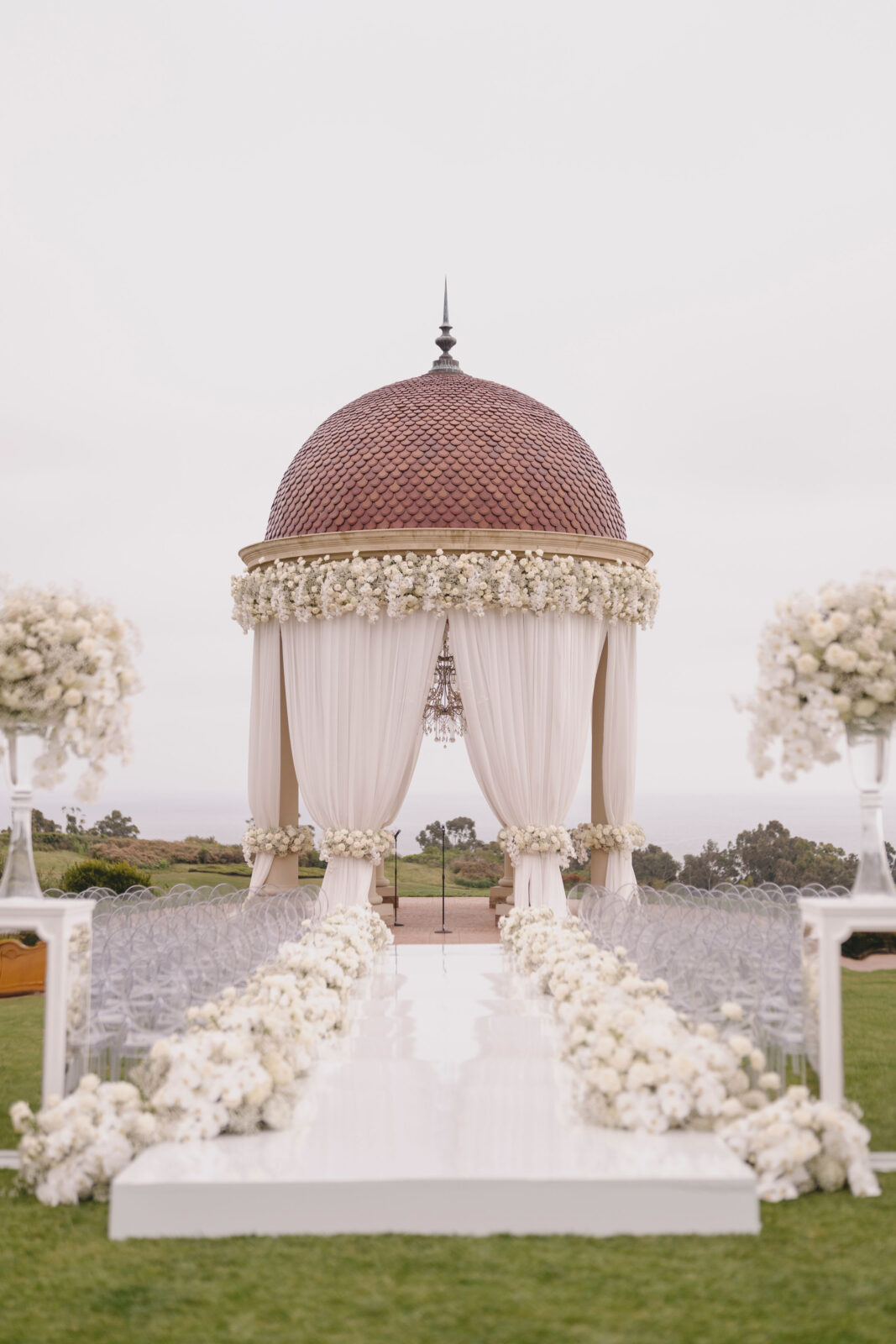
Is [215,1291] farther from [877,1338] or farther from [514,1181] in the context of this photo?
[877,1338]

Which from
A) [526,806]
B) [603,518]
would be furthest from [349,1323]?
[603,518]

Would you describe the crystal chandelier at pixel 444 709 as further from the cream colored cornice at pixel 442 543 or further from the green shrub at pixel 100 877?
the green shrub at pixel 100 877

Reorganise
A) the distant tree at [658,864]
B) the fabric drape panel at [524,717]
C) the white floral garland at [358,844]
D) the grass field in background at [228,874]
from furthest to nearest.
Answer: the grass field in background at [228,874] → the distant tree at [658,864] → the white floral garland at [358,844] → the fabric drape panel at [524,717]

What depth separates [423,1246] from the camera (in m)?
4.98

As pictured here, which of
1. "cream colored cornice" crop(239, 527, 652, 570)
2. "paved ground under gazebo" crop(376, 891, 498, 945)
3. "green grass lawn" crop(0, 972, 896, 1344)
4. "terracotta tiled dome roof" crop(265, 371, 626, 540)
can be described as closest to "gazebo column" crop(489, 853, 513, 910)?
"paved ground under gazebo" crop(376, 891, 498, 945)

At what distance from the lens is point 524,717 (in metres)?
12.6

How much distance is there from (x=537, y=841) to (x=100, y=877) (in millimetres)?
6566

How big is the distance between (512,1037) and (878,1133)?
2.40 metres

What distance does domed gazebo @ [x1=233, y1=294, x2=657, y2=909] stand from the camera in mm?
12594

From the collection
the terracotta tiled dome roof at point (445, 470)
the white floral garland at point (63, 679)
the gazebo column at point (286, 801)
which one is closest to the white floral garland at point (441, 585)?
the terracotta tiled dome roof at point (445, 470)

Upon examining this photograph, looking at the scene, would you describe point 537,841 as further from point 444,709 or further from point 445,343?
point 445,343

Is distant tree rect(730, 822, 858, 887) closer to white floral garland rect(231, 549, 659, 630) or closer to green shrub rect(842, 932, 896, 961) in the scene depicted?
green shrub rect(842, 932, 896, 961)

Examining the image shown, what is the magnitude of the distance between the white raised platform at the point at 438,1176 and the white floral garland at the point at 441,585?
6.58 metres

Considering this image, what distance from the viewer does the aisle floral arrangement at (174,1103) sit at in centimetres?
572
